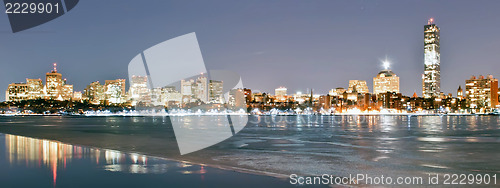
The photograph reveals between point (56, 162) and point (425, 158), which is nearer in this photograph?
point (56, 162)

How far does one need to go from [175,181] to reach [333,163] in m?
7.29

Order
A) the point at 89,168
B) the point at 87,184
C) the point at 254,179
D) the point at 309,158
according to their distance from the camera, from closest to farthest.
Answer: the point at 87,184
the point at 254,179
the point at 89,168
the point at 309,158

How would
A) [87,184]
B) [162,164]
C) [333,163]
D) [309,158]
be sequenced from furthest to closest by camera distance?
[309,158]
[333,163]
[162,164]
[87,184]

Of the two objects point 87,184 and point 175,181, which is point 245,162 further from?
point 87,184

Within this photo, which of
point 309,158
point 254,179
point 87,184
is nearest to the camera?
point 87,184

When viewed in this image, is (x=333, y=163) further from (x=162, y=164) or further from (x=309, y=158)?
(x=162, y=164)

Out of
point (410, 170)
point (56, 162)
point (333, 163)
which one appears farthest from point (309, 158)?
point (56, 162)

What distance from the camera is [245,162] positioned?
56.6 ft

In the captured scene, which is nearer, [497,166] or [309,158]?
[497,166]

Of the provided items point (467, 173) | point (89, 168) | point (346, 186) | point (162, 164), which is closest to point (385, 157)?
point (467, 173)

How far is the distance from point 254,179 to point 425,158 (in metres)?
10.1

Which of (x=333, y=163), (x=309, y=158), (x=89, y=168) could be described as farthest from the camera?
(x=309, y=158)

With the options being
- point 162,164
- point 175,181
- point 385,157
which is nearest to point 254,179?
point 175,181

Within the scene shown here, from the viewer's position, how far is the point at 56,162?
52.7ft
